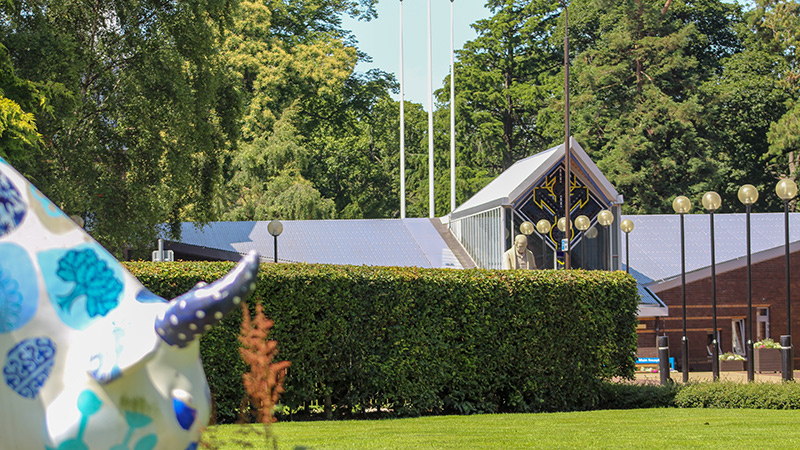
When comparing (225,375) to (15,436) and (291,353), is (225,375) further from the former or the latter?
(15,436)

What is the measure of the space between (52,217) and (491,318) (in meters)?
11.9

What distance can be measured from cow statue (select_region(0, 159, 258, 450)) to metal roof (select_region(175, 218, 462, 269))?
27.4 m

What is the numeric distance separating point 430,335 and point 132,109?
14938mm

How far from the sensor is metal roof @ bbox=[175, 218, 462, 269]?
99.3 feet

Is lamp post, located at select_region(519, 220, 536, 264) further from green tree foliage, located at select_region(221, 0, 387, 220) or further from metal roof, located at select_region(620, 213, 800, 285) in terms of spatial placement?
green tree foliage, located at select_region(221, 0, 387, 220)

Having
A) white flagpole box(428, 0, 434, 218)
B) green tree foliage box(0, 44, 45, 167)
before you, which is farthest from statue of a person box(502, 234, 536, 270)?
white flagpole box(428, 0, 434, 218)

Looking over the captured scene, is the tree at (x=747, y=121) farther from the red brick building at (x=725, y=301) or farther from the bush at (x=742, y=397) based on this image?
the bush at (x=742, y=397)

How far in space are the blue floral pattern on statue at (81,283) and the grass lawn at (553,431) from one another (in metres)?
7.25

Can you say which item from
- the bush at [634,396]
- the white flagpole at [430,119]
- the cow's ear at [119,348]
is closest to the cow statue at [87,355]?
the cow's ear at [119,348]

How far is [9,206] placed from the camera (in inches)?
75.1

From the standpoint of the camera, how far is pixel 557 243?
28734 mm

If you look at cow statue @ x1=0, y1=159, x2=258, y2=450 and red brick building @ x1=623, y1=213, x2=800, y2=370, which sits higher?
cow statue @ x1=0, y1=159, x2=258, y2=450

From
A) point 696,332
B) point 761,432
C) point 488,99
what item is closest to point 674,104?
point 488,99

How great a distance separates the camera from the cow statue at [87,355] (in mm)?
1740
